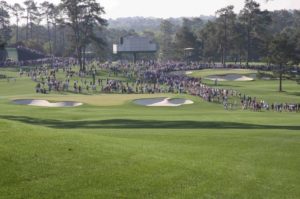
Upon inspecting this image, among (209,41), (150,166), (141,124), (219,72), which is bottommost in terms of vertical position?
(141,124)

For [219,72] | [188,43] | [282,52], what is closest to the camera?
[282,52]

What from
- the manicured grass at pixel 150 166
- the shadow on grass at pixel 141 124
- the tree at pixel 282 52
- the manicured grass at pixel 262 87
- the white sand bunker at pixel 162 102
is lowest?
the manicured grass at pixel 262 87

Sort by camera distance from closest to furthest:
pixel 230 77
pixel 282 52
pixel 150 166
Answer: pixel 150 166, pixel 282 52, pixel 230 77

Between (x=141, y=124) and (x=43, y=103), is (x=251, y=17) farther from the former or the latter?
(x=141, y=124)

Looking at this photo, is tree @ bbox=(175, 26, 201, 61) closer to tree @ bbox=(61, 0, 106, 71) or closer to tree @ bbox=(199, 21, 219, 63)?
tree @ bbox=(199, 21, 219, 63)

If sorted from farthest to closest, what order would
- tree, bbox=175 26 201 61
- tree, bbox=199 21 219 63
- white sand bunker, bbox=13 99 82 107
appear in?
tree, bbox=175 26 201 61, tree, bbox=199 21 219 63, white sand bunker, bbox=13 99 82 107

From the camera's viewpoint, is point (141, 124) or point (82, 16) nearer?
point (141, 124)

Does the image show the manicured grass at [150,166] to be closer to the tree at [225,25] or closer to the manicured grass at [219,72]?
the manicured grass at [219,72]

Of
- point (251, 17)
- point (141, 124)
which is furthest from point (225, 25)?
point (141, 124)

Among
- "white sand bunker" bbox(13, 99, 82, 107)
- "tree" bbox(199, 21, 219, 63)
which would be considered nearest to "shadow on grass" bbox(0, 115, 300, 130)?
"white sand bunker" bbox(13, 99, 82, 107)

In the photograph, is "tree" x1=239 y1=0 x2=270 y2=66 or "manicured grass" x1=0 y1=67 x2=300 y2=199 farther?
"tree" x1=239 y1=0 x2=270 y2=66

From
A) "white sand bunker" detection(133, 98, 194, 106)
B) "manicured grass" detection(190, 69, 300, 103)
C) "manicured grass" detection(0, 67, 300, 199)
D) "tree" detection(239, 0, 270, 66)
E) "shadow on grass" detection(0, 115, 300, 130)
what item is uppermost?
"tree" detection(239, 0, 270, 66)

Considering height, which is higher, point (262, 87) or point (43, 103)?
point (43, 103)

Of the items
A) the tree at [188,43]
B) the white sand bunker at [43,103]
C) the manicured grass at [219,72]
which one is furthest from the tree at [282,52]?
the tree at [188,43]
